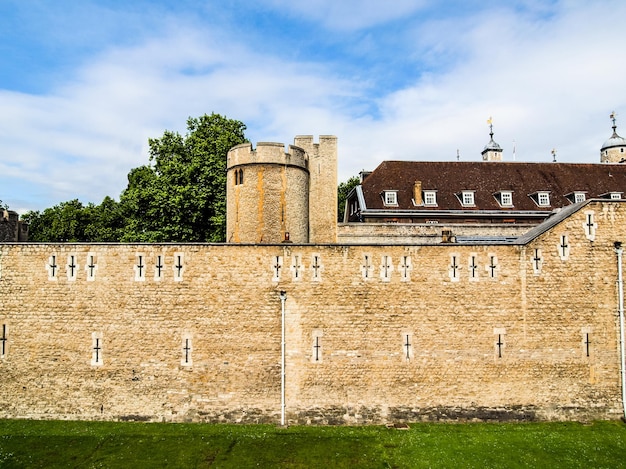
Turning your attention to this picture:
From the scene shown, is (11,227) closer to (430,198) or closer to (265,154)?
(265,154)

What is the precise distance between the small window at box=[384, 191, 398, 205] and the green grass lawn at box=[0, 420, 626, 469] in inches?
636

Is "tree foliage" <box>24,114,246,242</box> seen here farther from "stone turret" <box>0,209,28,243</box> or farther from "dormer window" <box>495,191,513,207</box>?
"dormer window" <box>495,191,513,207</box>

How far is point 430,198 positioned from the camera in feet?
102

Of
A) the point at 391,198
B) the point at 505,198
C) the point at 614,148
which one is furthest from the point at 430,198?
the point at 614,148

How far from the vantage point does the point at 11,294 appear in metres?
17.3

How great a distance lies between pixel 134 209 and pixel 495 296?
891 inches

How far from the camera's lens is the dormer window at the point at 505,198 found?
31344 millimetres

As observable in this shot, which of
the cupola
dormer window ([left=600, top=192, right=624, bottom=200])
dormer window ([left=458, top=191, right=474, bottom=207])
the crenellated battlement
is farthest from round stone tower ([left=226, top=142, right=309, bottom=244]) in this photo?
the cupola

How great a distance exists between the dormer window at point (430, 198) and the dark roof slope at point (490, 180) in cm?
28

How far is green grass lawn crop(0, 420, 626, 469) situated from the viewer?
557 inches

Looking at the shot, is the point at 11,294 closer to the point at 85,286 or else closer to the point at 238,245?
the point at 85,286

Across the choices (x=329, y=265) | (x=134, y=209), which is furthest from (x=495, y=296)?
(x=134, y=209)

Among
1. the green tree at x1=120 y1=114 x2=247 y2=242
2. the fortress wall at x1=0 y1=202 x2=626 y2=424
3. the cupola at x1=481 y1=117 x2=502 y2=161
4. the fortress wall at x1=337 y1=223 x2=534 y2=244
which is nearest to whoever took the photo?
the fortress wall at x1=0 y1=202 x2=626 y2=424

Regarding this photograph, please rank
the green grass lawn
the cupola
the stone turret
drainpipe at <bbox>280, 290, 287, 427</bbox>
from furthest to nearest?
the cupola
the stone turret
drainpipe at <bbox>280, 290, 287, 427</bbox>
the green grass lawn
